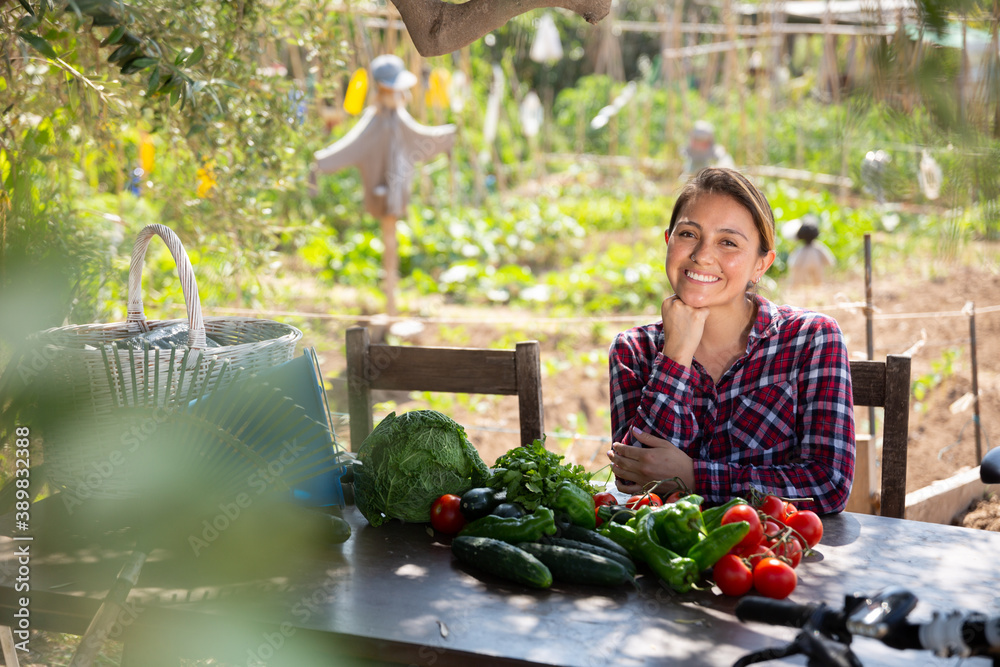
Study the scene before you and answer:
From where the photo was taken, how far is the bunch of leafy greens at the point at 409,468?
6.49 ft

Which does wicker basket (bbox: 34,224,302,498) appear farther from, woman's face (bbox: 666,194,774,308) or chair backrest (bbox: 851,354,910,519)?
chair backrest (bbox: 851,354,910,519)

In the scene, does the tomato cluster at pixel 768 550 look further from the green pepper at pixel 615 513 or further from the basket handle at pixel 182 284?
the basket handle at pixel 182 284

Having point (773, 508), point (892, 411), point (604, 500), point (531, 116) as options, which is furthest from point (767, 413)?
point (531, 116)

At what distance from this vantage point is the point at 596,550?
170 centimetres

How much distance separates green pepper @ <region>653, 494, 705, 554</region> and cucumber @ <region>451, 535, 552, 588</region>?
258 millimetres

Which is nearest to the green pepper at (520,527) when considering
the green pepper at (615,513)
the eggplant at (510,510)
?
the eggplant at (510,510)

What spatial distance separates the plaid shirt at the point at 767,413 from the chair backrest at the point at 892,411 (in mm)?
228

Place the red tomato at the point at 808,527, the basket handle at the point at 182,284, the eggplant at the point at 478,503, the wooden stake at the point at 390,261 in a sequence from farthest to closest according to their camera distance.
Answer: the wooden stake at the point at 390,261, the basket handle at the point at 182,284, the eggplant at the point at 478,503, the red tomato at the point at 808,527

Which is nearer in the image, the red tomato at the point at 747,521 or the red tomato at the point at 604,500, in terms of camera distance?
the red tomato at the point at 747,521

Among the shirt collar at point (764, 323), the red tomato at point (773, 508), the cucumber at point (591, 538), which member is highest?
the shirt collar at point (764, 323)

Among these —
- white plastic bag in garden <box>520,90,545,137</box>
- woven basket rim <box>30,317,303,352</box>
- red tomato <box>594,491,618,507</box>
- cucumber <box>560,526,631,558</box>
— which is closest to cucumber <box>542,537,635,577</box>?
cucumber <box>560,526,631,558</box>

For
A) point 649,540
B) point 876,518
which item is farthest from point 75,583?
point 876,518

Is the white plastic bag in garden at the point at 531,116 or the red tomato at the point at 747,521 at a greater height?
the white plastic bag in garden at the point at 531,116

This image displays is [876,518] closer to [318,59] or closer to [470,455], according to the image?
[470,455]
